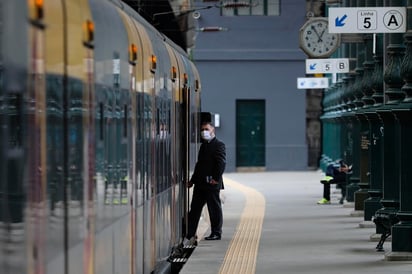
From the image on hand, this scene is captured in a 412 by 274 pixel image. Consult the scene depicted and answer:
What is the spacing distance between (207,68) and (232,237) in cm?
3307

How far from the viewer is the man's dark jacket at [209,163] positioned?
17312mm

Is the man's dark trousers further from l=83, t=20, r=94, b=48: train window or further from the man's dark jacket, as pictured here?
l=83, t=20, r=94, b=48: train window

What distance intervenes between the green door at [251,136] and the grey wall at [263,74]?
272 millimetres

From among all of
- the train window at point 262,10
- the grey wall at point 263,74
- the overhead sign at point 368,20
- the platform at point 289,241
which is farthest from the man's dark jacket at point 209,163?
the train window at point 262,10

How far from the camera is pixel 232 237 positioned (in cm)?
1889

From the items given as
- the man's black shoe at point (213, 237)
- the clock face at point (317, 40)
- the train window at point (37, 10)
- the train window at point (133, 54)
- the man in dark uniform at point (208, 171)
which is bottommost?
the man's black shoe at point (213, 237)

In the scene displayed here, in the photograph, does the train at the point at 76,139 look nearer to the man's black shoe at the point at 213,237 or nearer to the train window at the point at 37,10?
the train window at the point at 37,10

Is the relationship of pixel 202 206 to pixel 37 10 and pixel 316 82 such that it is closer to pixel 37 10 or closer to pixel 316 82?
pixel 37 10

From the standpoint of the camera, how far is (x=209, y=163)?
56.6 feet

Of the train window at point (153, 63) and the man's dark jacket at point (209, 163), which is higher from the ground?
the train window at point (153, 63)

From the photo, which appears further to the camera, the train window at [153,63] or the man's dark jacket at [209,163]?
the man's dark jacket at [209,163]

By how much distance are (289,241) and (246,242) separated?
684mm

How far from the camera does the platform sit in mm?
14305

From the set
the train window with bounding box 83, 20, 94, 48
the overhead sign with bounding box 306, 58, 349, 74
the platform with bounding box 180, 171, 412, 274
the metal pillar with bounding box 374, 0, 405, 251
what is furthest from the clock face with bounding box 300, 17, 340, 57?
the train window with bounding box 83, 20, 94, 48
